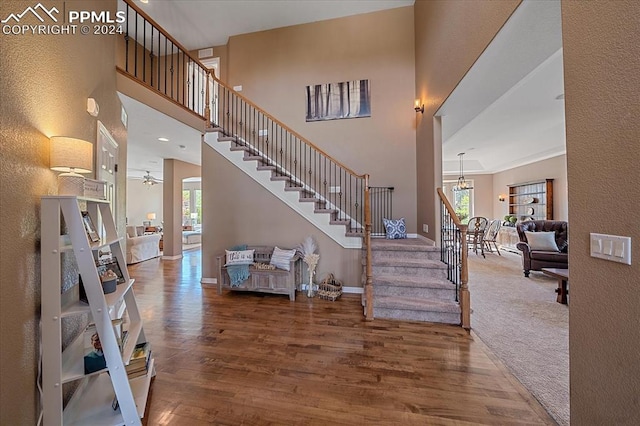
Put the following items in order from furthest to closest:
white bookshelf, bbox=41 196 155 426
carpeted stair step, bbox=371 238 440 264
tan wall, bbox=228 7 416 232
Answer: tan wall, bbox=228 7 416 232 < carpeted stair step, bbox=371 238 440 264 < white bookshelf, bbox=41 196 155 426

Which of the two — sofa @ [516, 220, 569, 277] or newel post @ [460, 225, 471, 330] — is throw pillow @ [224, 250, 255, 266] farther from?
sofa @ [516, 220, 569, 277]

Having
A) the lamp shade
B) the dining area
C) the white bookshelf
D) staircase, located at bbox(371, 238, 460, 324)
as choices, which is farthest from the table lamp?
the dining area

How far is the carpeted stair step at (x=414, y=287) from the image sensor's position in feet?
10.6

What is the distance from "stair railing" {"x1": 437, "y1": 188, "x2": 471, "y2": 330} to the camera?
295cm

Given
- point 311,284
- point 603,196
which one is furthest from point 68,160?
point 311,284

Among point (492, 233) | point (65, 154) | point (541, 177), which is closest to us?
point (65, 154)

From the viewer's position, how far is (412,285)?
3311 mm

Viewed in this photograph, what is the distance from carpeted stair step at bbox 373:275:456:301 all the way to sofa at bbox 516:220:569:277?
2956 millimetres

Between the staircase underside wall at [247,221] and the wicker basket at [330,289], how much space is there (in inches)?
6.8

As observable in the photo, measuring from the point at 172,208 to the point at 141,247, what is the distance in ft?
4.19

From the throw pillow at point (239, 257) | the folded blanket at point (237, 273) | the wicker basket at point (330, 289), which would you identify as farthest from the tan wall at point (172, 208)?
the wicker basket at point (330, 289)

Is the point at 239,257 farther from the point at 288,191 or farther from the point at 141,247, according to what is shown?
the point at 141,247

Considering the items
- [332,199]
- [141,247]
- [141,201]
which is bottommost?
[141,247]

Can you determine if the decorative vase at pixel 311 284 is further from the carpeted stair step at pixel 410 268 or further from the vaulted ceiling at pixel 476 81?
the vaulted ceiling at pixel 476 81
